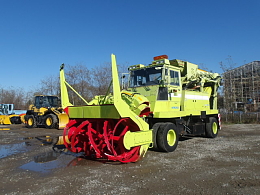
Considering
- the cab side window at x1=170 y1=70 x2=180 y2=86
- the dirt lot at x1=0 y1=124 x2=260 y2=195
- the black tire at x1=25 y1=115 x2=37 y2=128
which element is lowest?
the dirt lot at x1=0 y1=124 x2=260 y2=195

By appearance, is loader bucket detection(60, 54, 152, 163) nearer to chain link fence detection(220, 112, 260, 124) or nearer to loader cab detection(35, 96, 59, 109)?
loader cab detection(35, 96, 59, 109)

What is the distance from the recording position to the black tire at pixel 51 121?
17.0 metres

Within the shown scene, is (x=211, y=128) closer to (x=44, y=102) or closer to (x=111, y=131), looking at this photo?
(x=111, y=131)

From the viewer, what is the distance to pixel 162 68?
8078 millimetres

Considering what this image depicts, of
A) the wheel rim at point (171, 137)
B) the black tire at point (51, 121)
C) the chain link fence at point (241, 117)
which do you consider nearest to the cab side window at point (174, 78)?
the wheel rim at point (171, 137)

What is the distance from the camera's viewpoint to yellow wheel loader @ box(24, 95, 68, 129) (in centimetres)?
1695

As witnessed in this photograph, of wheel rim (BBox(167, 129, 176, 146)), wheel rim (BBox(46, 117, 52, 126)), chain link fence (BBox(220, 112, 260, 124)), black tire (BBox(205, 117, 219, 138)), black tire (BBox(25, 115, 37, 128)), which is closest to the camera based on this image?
wheel rim (BBox(167, 129, 176, 146))

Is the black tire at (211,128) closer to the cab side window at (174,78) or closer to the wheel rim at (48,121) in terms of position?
the cab side window at (174,78)

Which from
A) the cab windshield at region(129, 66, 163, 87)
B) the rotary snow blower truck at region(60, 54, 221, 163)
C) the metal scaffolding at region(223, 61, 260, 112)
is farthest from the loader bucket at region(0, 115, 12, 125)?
the metal scaffolding at region(223, 61, 260, 112)

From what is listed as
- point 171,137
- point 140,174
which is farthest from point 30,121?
point 140,174

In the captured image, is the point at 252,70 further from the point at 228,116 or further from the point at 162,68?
the point at 162,68

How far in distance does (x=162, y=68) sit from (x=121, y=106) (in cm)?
301

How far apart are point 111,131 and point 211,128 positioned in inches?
251

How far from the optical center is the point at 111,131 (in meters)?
6.30
